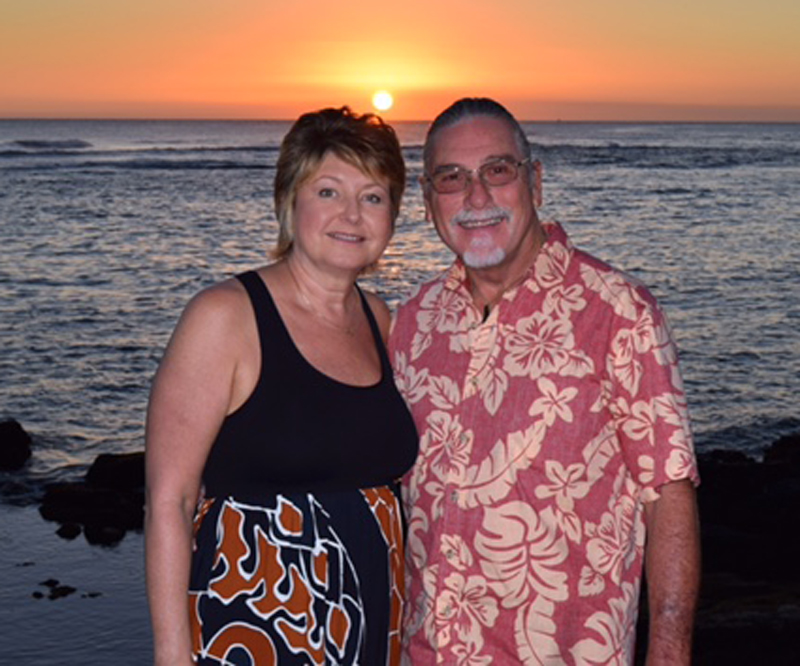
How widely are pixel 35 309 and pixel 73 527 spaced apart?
35.4ft

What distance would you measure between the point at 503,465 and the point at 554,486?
149 millimetres

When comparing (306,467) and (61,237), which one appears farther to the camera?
(61,237)

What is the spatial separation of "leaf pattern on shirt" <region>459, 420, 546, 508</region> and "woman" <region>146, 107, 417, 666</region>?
0.30 m

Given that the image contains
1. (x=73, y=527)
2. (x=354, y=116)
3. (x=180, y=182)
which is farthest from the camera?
(x=180, y=182)

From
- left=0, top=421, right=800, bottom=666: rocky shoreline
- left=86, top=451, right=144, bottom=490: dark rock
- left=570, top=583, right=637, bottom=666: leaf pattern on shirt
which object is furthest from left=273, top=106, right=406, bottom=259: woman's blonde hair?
left=86, top=451, right=144, bottom=490: dark rock

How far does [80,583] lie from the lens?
8922 millimetres

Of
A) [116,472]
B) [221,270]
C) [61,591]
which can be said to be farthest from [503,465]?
[221,270]

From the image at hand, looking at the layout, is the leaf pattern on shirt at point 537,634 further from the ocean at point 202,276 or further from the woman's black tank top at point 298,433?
the ocean at point 202,276

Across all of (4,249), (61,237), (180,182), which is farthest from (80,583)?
(180,182)

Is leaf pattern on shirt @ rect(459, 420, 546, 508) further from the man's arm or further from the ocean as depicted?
the ocean

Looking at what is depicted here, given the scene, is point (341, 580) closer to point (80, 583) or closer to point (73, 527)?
point (80, 583)

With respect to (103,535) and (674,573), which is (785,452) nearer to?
(103,535)

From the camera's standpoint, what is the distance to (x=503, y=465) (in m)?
3.20

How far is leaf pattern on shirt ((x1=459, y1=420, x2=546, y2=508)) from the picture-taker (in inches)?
126
